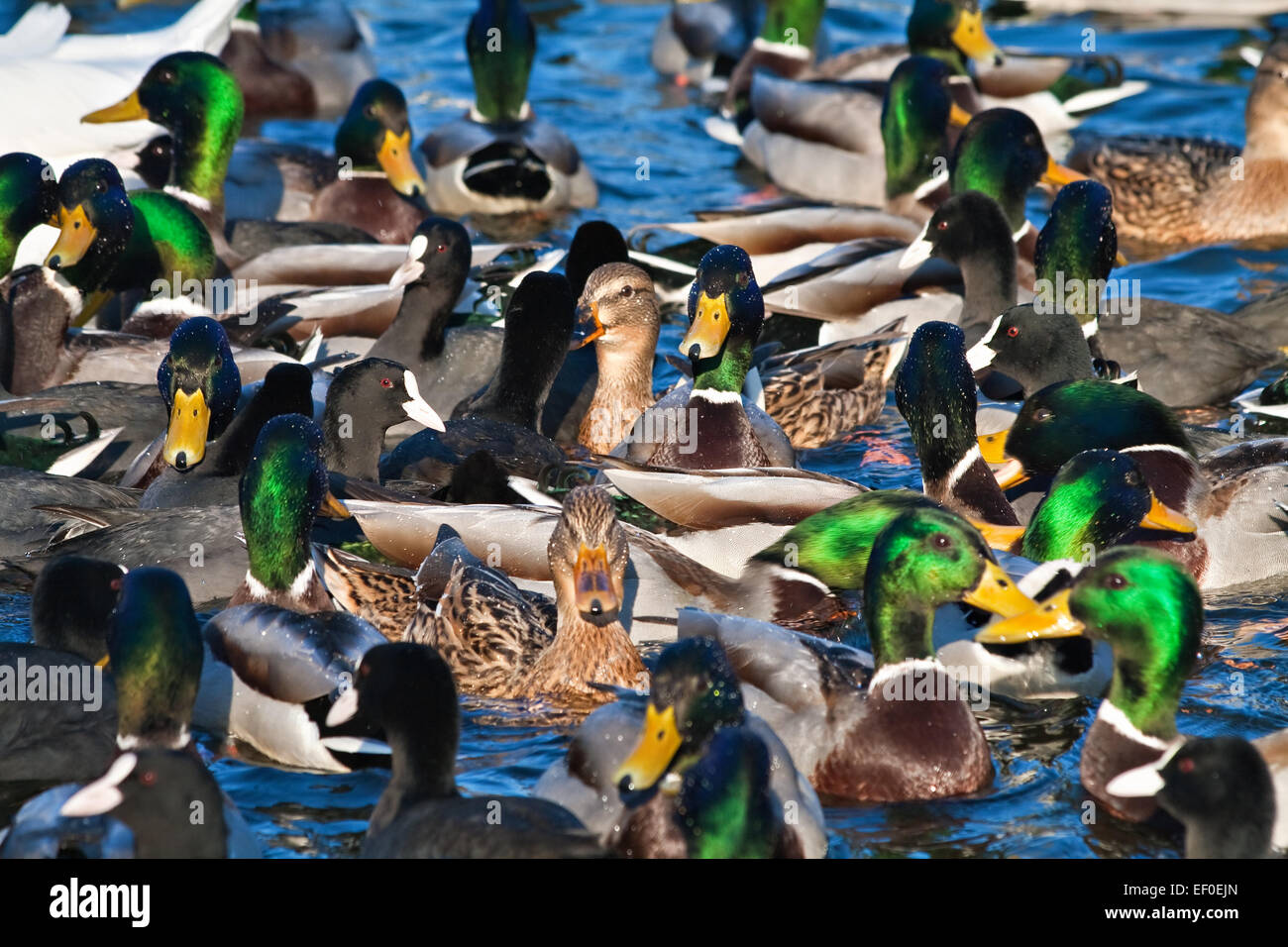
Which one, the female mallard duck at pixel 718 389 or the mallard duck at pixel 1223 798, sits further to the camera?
the female mallard duck at pixel 718 389

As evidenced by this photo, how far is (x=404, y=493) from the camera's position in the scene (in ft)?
26.5

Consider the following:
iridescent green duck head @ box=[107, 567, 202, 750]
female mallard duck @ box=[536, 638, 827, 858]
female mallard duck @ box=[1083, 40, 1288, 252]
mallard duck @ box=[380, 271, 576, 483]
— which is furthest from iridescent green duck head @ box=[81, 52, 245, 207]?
female mallard duck @ box=[536, 638, 827, 858]

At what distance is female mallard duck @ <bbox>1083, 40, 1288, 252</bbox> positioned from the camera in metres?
13.0

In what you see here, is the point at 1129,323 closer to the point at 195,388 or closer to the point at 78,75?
the point at 195,388

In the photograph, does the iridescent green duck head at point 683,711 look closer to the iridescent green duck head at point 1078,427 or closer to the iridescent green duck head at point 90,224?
the iridescent green duck head at point 1078,427

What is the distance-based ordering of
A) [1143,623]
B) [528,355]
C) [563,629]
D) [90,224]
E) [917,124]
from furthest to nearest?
[917,124] → [90,224] → [528,355] → [563,629] → [1143,623]

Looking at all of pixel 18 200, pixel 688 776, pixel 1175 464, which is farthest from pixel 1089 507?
pixel 18 200

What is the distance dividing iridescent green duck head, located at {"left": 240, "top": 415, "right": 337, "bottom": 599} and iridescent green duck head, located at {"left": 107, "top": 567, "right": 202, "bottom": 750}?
3.51 feet

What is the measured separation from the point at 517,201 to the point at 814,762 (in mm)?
7800

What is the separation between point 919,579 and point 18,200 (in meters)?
5.75

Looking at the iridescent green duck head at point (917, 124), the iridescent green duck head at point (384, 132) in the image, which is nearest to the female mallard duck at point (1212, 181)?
the iridescent green duck head at point (917, 124)

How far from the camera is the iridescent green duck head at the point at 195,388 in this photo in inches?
324

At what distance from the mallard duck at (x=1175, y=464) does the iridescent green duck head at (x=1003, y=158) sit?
3.38m

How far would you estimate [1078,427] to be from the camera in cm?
830
